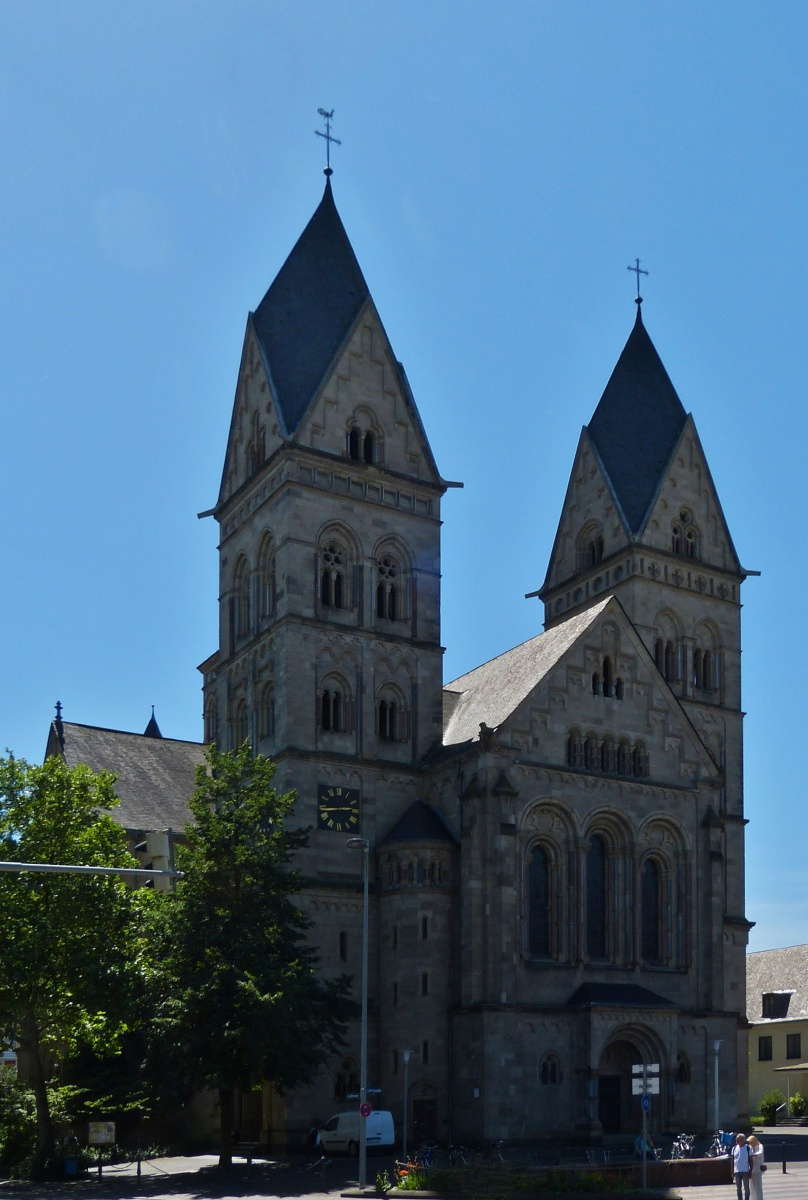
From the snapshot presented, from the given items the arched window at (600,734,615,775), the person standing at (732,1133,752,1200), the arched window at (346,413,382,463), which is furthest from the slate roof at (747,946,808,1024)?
the person standing at (732,1133,752,1200)

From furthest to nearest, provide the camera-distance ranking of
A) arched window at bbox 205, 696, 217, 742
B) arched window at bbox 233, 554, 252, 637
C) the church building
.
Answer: arched window at bbox 205, 696, 217, 742 → arched window at bbox 233, 554, 252, 637 → the church building

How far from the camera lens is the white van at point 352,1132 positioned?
4659cm

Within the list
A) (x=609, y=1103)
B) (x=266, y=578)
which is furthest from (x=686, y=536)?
(x=609, y=1103)

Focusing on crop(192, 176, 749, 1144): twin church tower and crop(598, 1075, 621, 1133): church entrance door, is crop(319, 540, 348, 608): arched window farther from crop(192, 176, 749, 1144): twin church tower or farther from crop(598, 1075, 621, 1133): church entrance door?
crop(598, 1075, 621, 1133): church entrance door

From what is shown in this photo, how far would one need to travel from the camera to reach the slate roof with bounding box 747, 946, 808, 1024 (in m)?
83.1

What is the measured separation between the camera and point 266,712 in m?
58.1

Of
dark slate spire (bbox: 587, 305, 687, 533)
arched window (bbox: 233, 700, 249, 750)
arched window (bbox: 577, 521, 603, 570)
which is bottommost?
arched window (bbox: 233, 700, 249, 750)

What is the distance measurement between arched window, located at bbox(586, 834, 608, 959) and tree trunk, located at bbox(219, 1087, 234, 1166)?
52.3 feet

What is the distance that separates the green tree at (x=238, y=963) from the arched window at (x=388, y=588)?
13.2 meters

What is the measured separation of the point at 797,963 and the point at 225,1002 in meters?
54.2

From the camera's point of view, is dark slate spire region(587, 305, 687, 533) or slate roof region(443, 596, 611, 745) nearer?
slate roof region(443, 596, 611, 745)

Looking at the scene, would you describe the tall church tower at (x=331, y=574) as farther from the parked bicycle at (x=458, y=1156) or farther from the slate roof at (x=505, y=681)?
the parked bicycle at (x=458, y=1156)

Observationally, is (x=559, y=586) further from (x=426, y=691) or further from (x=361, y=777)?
(x=361, y=777)

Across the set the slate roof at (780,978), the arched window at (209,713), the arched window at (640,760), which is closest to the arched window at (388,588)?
the arched window at (640,760)
